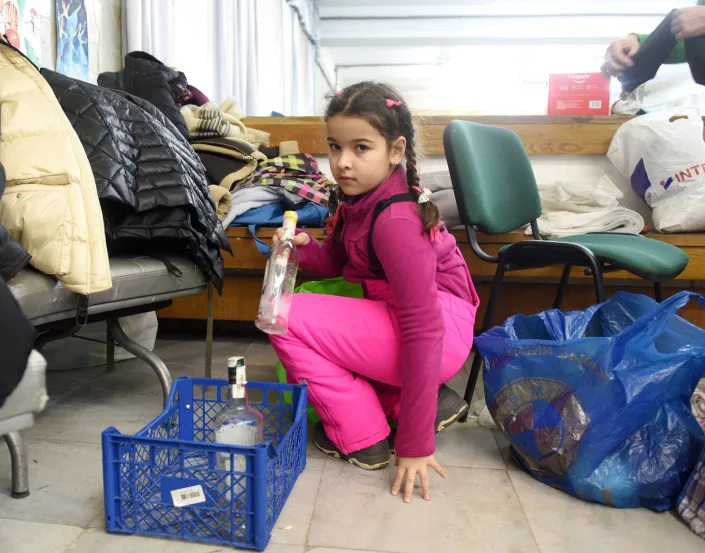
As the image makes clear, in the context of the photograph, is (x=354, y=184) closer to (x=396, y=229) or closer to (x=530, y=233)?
(x=396, y=229)

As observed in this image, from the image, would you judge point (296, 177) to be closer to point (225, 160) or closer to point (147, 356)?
point (225, 160)

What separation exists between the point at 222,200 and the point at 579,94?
1.62m

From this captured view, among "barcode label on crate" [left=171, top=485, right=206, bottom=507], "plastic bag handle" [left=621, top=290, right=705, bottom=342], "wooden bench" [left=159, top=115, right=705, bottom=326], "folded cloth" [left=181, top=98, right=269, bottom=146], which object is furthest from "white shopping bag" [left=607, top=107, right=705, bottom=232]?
"barcode label on crate" [left=171, top=485, right=206, bottom=507]

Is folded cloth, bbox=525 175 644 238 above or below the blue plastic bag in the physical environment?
above

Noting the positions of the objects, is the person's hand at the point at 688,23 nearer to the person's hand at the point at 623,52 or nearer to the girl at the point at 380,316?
the person's hand at the point at 623,52

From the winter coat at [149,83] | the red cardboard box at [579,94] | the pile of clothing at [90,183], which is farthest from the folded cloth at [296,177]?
the red cardboard box at [579,94]

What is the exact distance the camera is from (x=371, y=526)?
3.06 ft

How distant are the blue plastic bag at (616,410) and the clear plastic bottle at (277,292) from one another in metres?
0.47

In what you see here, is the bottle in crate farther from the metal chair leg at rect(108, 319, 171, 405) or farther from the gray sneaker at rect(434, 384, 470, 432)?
the gray sneaker at rect(434, 384, 470, 432)

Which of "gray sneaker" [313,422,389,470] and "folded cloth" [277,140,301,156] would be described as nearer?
"gray sneaker" [313,422,389,470]

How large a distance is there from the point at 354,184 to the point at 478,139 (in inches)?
22.3

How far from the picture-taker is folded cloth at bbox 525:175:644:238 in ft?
6.23

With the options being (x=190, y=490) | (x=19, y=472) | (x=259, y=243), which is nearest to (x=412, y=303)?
(x=190, y=490)

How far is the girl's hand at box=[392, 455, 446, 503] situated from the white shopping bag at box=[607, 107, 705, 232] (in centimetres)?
139
